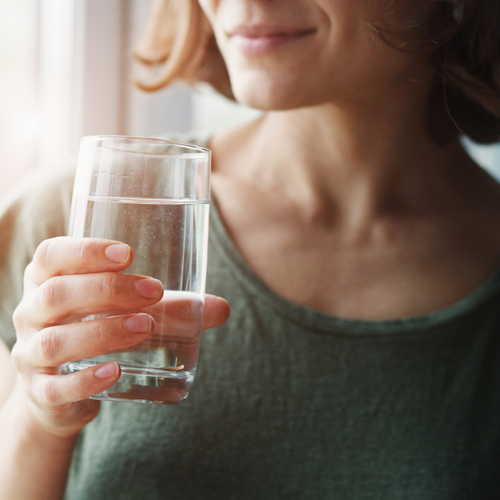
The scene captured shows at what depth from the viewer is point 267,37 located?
0.71 meters

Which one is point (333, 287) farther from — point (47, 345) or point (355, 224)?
point (47, 345)

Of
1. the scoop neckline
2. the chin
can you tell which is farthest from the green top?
the chin

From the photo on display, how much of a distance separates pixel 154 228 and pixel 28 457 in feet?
1.28

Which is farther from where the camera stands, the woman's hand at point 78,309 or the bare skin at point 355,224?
the bare skin at point 355,224

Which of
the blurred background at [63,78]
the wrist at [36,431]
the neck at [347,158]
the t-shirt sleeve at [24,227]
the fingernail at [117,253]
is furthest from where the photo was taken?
the blurred background at [63,78]

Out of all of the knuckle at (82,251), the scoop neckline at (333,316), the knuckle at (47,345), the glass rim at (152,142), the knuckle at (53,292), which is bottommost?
the scoop neckline at (333,316)

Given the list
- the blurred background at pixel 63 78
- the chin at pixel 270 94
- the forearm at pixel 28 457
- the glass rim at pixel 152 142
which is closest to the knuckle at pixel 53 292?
the glass rim at pixel 152 142

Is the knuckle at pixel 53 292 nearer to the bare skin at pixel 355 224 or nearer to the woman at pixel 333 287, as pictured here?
the woman at pixel 333 287

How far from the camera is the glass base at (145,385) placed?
19.2 inches

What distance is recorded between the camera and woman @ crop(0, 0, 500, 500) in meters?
0.71

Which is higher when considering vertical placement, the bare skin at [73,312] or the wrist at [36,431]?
the bare skin at [73,312]

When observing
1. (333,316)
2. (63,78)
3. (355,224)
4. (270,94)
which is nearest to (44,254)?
(270,94)

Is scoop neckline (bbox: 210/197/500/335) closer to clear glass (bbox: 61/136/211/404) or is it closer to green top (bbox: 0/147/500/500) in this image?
green top (bbox: 0/147/500/500)

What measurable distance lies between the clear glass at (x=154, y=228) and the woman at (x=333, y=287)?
0.10 m
